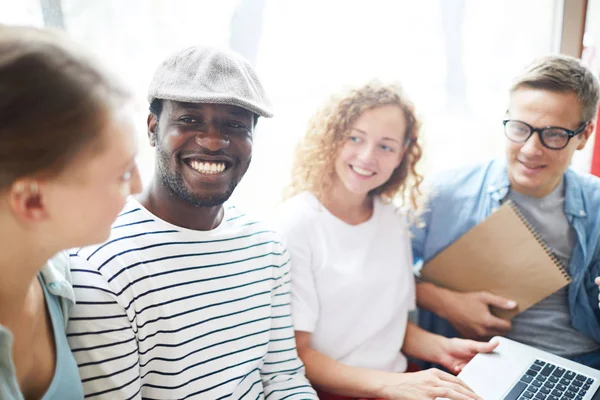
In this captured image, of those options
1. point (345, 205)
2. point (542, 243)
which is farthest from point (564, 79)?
→ point (345, 205)

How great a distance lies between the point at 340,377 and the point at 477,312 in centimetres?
46

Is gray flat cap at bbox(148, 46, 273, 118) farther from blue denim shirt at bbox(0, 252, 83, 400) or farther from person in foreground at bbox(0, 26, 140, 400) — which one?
blue denim shirt at bbox(0, 252, 83, 400)

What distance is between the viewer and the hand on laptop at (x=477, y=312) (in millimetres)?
1370

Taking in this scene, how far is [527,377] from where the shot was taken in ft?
3.67

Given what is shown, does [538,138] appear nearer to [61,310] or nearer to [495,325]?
[495,325]

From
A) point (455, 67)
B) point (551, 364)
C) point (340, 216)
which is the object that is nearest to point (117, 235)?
point (340, 216)

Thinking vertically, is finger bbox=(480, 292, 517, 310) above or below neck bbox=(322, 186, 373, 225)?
below

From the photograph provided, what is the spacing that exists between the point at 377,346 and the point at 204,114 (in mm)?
772

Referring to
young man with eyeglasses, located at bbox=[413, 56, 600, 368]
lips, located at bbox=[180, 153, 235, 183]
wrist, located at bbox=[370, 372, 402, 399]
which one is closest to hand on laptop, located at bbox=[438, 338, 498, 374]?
young man with eyeglasses, located at bbox=[413, 56, 600, 368]

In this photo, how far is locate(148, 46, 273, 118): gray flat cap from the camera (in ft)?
2.93

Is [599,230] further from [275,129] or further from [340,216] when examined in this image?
[275,129]

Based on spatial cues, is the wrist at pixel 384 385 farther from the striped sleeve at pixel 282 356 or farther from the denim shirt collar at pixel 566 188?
the denim shirt collar at pixel 566 188

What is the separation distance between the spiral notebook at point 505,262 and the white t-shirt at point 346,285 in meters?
0.17

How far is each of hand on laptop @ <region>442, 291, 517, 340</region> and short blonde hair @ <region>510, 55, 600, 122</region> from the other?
0.56m
